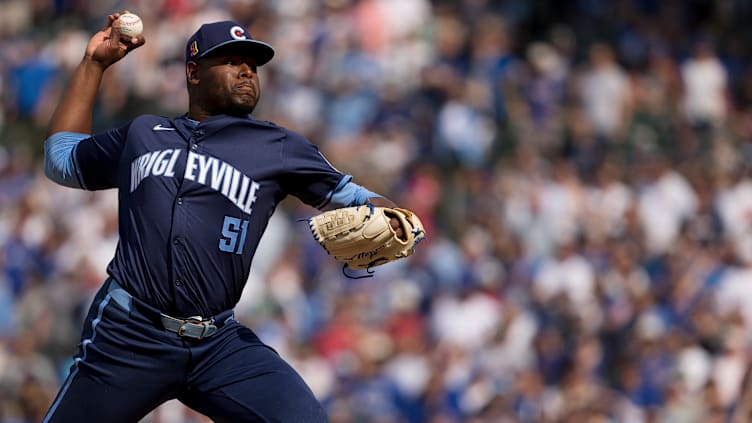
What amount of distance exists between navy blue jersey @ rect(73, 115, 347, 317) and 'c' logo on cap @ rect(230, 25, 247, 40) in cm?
32

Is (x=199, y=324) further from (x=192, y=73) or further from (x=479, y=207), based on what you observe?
(x=479, y=207)

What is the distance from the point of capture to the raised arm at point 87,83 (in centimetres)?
527

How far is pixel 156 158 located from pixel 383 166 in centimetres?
784

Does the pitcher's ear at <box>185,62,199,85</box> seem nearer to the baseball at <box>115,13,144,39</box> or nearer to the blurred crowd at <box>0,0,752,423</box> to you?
the baseball at <box>115,13,144,39</box>

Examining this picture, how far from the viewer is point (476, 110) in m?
13.1

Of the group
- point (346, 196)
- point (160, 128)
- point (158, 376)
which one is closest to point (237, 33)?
point (160, 128)

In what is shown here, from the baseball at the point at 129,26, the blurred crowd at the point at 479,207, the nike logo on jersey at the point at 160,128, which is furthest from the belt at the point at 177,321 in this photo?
the blurred crowd at the point at 479,207

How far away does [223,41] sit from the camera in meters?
4.93

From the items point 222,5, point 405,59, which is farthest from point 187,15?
point 405,59

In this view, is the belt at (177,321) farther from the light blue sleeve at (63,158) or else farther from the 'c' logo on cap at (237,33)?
the 'c' logo on cap at (237,33)

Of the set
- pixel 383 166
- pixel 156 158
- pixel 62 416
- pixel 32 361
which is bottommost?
pixel 32 361

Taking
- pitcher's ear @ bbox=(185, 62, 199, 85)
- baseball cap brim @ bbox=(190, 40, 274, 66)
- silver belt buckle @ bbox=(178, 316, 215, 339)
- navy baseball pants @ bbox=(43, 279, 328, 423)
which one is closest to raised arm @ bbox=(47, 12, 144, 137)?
pitcher's ear @ bbox=(185, 62, 199, 85)

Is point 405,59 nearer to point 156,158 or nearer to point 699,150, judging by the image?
point 699,150

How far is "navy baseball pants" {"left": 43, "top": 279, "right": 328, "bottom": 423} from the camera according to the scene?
15.3 feet
